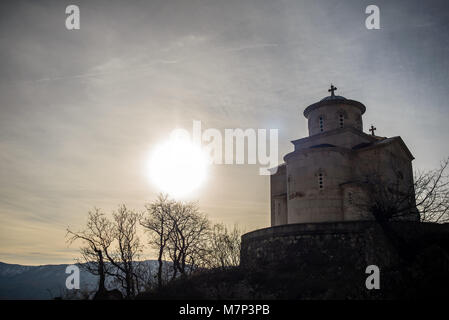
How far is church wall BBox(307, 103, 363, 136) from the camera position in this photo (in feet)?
91.8

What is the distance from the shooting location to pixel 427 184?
56.1 feet

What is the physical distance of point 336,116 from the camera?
92.0 ft

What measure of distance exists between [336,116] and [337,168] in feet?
18.1

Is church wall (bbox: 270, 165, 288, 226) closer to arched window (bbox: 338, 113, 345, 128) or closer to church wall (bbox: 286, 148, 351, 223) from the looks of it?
church wall (bbox: 286, 148, 351, 223)

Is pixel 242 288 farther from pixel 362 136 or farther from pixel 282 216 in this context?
pixel 362 136

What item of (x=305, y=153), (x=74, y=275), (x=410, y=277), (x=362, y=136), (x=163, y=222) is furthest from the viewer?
(x=163, y=222)

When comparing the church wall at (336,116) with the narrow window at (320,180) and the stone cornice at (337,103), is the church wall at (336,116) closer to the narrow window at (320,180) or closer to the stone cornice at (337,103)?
the stone cornice at (337,103)

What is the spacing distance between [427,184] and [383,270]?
4.70 meters

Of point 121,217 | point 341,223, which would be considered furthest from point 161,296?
point 121,217

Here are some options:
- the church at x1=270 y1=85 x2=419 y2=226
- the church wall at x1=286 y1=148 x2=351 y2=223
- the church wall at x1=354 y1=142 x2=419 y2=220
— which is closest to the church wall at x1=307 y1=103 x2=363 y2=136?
the church at x1=270 y1=85 x2=419 y2=226

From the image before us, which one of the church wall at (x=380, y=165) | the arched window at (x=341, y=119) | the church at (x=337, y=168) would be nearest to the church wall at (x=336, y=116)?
the church at (x=337, y=168)

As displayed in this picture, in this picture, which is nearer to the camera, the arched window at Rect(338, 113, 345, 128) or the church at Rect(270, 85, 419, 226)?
the church at Rect(270, 85, 419, 226)

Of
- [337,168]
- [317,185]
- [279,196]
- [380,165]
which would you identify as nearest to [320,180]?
[317,185]

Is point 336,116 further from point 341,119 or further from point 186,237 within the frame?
point 186,237
